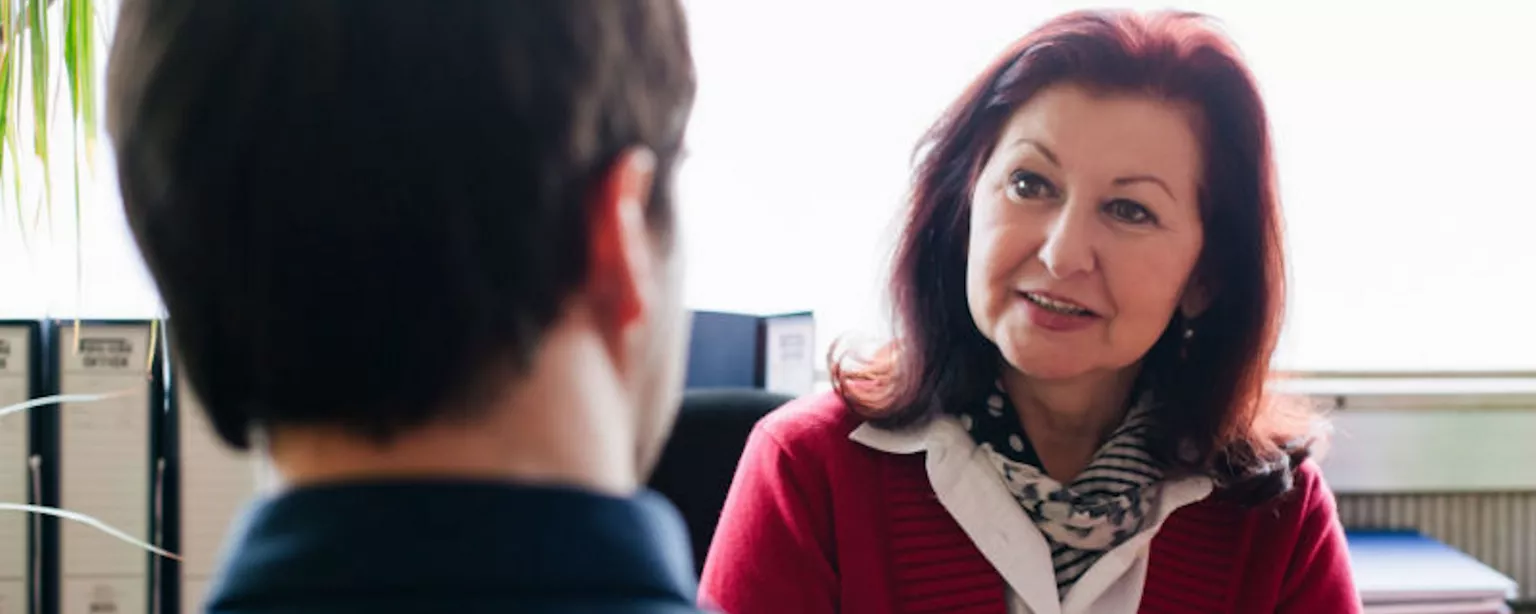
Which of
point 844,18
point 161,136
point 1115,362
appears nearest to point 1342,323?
point 844,18

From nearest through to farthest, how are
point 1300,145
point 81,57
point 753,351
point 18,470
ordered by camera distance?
point 81,57 → point 18,470 → point 753,351 → point 1300,145

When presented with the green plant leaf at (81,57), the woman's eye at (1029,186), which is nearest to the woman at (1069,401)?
the woman's eye at (1029,186)

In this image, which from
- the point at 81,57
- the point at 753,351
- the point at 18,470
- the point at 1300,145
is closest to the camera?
the point at 81,57

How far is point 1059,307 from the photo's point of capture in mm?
1050

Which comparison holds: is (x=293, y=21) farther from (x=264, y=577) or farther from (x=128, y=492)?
(x=128, y=492)

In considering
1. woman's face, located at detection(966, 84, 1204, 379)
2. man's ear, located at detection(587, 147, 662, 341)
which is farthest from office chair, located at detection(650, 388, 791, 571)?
man's ear, located at detection(587, 147, 662, 341)

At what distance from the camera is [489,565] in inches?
14.4

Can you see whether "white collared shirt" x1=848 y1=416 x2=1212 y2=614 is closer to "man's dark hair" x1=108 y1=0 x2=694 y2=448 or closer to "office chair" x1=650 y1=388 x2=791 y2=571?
"office chair" x1=650 y1=388 x2=791 y2=571

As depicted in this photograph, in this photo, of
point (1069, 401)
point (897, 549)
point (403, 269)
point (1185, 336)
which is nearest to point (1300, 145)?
point (1185, 336)

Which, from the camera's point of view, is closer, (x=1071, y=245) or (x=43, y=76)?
(x=43, y=76)

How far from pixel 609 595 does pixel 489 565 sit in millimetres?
43

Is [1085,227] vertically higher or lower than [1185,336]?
higher

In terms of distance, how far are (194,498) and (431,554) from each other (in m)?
1.25

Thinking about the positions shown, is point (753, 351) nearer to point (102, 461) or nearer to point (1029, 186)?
point (1029, 186)
